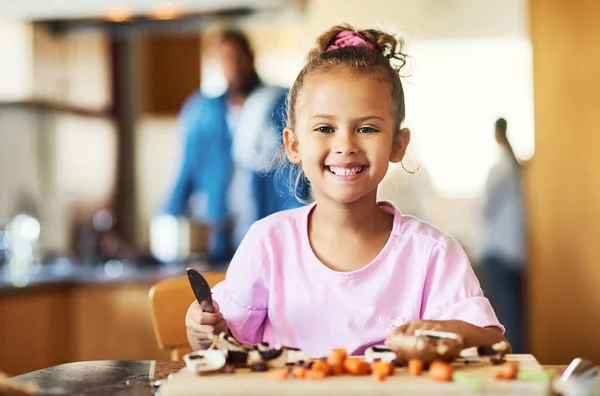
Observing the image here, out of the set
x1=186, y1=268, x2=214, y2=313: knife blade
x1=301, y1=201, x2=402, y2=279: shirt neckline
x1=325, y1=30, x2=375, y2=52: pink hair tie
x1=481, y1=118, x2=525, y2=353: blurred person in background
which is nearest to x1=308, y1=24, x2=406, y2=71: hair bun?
x1=325, y1=30, x2=375, y2=52: pink hair tie

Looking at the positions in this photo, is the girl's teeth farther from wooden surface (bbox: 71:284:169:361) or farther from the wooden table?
wooden surface (bbox: 71:284:169:361)

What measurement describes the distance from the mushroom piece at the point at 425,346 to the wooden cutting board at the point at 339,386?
0.12ft

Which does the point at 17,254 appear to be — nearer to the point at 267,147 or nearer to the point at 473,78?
the point at 267,147

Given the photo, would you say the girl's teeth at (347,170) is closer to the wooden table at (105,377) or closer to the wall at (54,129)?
the wooden table at (105,377)

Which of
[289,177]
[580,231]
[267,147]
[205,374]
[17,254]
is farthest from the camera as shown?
[17,254]

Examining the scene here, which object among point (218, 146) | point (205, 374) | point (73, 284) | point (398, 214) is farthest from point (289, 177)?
point (218, 146)

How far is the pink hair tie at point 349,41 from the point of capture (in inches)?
53.6

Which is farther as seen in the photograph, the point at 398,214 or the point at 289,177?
the point at 289,177

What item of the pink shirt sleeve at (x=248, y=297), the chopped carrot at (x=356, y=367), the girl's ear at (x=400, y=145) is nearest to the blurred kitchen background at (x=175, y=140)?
the pink shirt sleeve at (x=248, y=297)

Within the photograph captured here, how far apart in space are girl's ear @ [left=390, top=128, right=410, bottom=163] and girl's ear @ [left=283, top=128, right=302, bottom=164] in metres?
0.14

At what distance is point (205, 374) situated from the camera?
99 centimetres

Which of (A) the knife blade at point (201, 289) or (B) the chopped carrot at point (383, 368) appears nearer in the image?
(B) the chopped carrot at point (383, 368)

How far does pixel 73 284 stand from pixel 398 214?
261 centimetres

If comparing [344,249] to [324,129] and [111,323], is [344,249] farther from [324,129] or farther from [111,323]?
[111,323]
